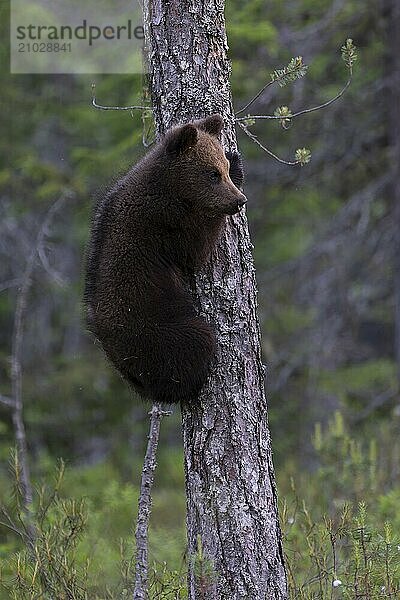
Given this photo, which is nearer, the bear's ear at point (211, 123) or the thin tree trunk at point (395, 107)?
the bear's ear at point (211, 123)

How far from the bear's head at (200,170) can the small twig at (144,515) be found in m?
1.01

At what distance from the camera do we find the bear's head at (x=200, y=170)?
386cm

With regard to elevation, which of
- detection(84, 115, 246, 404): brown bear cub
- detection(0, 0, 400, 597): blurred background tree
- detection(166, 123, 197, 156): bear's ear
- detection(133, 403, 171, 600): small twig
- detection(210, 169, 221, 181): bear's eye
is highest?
detection(0, 0, 400, 597): blurred background tree

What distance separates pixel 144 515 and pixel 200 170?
1606 mm

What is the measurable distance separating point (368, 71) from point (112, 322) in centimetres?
787

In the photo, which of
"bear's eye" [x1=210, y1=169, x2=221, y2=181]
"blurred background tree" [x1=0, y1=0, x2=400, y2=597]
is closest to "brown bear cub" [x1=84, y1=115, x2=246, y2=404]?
"bear's eye" [x1=210, y1=169, x2=221, y2=181]

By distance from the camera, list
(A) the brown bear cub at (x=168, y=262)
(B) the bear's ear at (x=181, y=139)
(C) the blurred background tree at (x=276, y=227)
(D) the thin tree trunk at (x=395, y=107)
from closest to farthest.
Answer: (B) the bear's ear at (x=181, y=139) < (A) the brown bear cub at (x=168, y=262) < (C) the blurred background tree at (x=276, y=227) < (D) the thin tree trunk at (x=395, y=107)

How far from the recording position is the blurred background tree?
10.1 m

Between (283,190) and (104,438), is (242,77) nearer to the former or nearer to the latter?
(283,190)

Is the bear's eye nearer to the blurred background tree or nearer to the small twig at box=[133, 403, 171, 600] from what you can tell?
→ the small twig at box=[133, 403, 171, 600]

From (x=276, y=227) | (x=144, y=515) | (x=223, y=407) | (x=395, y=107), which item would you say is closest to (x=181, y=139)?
(x=223, y=407)

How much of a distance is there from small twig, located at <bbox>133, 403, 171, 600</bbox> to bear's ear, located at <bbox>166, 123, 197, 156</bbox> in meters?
1.21

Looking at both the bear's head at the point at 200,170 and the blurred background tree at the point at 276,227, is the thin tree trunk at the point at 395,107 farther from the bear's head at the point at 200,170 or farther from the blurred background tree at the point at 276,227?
the bear's head at the point at 200,170

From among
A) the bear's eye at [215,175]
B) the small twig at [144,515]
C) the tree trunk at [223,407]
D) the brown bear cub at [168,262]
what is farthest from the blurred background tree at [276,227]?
the bear's eye at [215,175]
